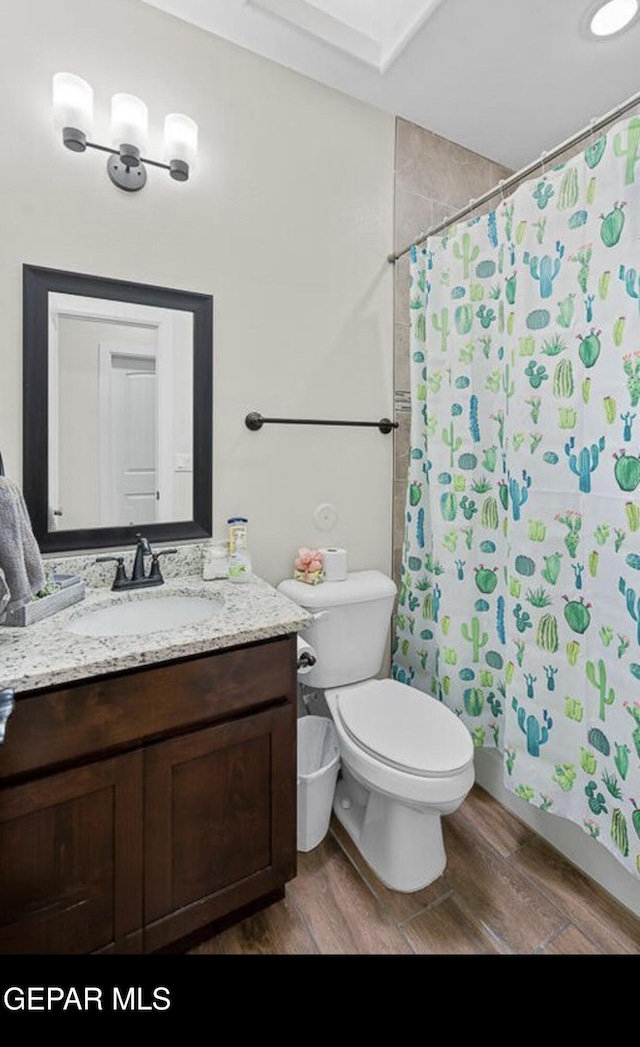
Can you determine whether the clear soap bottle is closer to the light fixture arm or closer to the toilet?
the toilet

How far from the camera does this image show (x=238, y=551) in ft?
4.92

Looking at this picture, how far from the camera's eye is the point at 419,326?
72.2 inches

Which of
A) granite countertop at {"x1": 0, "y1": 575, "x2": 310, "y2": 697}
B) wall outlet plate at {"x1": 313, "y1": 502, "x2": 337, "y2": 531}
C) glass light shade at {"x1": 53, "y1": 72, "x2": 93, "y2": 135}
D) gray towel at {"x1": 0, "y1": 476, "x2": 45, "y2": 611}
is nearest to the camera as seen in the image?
granite countertop at {"x1": 0, "y1": 575, "x2": 310, "y2": 697}

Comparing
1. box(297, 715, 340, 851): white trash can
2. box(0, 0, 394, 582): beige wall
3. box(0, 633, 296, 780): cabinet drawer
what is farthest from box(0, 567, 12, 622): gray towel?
box(297, 715, 340, 851): white trash can

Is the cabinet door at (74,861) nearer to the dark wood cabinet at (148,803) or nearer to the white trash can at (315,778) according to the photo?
the dark wood cabinet at (148,803)

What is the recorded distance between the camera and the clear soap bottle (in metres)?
1.45

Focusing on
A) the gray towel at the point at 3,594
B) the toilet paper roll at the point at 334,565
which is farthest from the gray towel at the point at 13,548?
the toilet paper roll at the point at 334,565

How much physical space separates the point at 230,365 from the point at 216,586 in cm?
74

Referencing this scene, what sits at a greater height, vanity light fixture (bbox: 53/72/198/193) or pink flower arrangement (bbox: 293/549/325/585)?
vanity light fixture (bbox: 53/72/198/193)

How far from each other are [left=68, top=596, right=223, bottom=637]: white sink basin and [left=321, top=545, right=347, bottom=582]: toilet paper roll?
18.6 inches

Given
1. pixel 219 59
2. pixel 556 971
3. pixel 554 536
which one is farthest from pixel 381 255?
pixel 556 971

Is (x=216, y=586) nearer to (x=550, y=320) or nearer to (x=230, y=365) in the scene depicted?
(x=230, y=365)

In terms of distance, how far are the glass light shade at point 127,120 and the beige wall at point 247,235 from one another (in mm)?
79

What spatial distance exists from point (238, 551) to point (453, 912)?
119 centimetres
